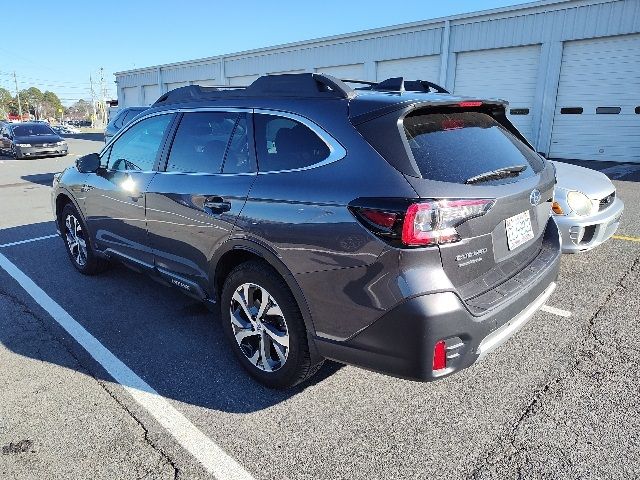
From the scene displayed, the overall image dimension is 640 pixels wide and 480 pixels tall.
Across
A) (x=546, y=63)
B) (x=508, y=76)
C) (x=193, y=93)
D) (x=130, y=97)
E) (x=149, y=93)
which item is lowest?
(x=193, y=93)

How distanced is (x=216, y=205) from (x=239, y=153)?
1.18 feet

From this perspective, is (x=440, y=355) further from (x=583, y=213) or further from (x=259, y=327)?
(x=583, y=213)

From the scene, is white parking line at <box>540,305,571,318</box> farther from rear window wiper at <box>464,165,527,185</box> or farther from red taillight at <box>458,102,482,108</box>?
red taillight at <box>458,102,482,108</box>

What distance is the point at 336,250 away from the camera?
2.22 m

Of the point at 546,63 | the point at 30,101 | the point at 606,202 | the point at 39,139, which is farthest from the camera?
the point at 30,101

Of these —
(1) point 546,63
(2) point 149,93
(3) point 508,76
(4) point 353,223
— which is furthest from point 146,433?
(2) point 149,93

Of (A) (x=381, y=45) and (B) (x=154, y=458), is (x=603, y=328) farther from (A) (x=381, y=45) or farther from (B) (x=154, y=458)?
(A) (x=381, y=45)

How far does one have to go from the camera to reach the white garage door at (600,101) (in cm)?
1395

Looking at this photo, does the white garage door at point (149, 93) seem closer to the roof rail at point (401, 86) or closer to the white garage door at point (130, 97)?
the white garage door at point (130, 97)

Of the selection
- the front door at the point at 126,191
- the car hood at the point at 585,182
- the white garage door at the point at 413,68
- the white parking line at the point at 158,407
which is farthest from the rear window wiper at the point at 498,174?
the white garage door at the point at 413,68

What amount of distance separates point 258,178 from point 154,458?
1.57m

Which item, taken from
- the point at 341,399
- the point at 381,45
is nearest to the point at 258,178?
the point at 341,399

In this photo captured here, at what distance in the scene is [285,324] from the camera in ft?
8.53

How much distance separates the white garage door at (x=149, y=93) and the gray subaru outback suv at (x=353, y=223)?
34.5m
